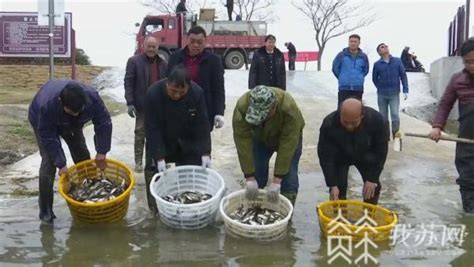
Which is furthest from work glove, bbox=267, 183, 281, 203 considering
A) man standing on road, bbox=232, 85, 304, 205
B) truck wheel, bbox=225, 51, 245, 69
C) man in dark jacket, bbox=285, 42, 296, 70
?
man in dark jacket, bbox=285, 42, 296, 70

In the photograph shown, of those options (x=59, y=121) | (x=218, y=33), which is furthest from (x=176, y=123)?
(x=218, y=33)

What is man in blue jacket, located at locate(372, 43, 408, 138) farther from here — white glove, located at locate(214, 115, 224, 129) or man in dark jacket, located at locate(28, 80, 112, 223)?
man in dark jacket, located at locate(28, 80, 112, 223)

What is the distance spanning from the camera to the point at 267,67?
9008 millimetres

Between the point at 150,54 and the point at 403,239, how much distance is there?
369 centimetres

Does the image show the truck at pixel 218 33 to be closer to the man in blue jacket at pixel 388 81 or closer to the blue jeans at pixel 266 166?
the man in blue jacket at pixel 388 81

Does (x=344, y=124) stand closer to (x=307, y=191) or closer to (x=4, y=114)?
(x=307, y=191)

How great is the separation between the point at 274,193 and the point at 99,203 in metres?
1.48

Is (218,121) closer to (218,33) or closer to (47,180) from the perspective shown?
(47,180)

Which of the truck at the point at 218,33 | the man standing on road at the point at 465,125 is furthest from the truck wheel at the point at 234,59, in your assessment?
the man standing on road at the point at 465,125

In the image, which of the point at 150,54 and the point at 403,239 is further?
the point at 150,54

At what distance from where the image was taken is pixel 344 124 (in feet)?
17.1

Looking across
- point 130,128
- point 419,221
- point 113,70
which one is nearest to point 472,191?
point 419,221

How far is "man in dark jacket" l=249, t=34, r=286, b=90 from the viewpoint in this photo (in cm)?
900

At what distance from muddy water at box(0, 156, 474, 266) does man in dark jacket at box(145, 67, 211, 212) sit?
0.67m
